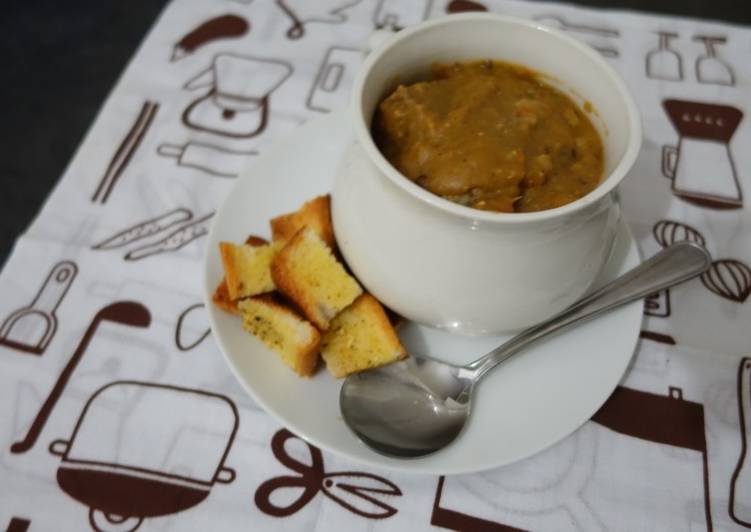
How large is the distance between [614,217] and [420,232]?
0.90 ft

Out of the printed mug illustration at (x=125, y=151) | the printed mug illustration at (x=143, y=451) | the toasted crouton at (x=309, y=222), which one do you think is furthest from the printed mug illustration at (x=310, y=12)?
the printed mug illustration at (x=143, y=451)

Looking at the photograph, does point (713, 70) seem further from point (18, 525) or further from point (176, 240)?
point (18, 525)

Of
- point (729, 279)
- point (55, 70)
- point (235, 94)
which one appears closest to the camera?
point (729, 279)

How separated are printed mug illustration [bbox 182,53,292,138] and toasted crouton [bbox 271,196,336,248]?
382 mm

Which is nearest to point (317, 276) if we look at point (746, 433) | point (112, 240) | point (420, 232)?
point (420, 232)

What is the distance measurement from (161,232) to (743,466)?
98 centimetres

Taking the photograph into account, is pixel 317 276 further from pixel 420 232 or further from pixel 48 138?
pixel 48 138

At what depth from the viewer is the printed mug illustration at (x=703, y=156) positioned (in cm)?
119

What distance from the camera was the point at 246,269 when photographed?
90 cm

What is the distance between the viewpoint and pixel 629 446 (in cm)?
89

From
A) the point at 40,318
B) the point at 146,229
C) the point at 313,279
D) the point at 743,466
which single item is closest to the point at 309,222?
the point at 313,279

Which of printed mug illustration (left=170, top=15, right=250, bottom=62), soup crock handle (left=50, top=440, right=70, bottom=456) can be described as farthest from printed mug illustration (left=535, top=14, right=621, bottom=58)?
soup crock handle (left=50, top=440, right=70, bottom=456)

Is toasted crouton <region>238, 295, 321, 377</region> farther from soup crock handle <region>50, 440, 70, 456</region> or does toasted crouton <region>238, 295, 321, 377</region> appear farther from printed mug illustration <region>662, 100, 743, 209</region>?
printed mug illustration <region>662, 100, 743, 209</region>

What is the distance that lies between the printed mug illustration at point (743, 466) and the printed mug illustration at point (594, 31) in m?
0.78
